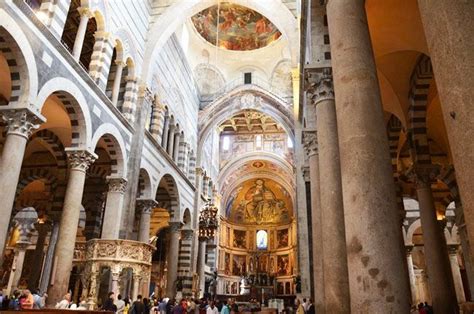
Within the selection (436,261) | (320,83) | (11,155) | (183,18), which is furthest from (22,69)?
(436,261)

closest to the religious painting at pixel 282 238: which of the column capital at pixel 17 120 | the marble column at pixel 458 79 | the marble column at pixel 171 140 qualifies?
the marble column at pixel 171 140

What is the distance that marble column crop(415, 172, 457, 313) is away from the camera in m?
7.77

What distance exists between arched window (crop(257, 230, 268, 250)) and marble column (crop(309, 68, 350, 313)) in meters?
29.1

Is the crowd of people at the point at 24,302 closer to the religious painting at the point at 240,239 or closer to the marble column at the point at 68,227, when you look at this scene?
the marble column at the point at 68,227

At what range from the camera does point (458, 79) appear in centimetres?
239

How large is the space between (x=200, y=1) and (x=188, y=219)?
10.9 m

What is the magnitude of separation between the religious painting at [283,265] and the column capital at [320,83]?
27470 mm

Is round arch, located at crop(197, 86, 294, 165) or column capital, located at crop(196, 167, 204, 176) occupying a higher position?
round arch, located at crop(197, 86, 294, 165)

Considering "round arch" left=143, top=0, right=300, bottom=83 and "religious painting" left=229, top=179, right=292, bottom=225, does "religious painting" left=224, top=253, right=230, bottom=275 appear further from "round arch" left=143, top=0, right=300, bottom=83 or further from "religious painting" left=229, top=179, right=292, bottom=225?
"round arch" left=143, top=0, right=300, bottom=83

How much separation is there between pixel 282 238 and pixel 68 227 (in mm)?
26505

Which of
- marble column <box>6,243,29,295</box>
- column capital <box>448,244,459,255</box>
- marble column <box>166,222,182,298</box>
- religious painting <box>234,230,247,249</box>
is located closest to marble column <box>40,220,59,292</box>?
marble column <box>166,222,182,298</box>

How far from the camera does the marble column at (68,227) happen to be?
914 cm

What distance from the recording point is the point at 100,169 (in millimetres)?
14828

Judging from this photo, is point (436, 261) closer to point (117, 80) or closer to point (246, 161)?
point (117, 80)
